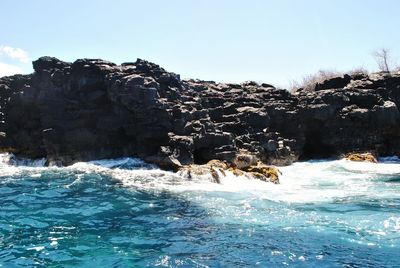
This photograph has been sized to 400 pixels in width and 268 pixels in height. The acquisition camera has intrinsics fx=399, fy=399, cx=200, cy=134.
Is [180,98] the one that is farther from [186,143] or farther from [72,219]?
[72,219]

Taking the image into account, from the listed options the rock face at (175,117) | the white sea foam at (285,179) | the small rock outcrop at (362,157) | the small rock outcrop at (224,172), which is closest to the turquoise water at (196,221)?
the white sea foam at (285,179)

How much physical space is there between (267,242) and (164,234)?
3905 mm

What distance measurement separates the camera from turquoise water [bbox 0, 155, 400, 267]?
41.6 feet

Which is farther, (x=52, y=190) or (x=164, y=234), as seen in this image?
(x=52, y=190)

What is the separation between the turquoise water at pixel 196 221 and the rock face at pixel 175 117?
20.9ft

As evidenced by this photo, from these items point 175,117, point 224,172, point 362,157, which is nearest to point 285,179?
point 224,172

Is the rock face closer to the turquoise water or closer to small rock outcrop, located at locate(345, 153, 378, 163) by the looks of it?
small rock outcrop, located at locate(345, 153, 378, 163)

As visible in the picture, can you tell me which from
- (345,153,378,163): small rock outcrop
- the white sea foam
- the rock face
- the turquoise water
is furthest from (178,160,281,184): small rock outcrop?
(345,153,378,163): small rock outcrop

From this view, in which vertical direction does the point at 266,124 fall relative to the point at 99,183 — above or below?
above

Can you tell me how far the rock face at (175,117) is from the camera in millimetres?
33875

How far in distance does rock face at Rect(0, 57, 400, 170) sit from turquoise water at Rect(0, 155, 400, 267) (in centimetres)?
638

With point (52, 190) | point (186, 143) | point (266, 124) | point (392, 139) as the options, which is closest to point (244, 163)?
point (186, 143)

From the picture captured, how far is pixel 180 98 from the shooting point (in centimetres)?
3728

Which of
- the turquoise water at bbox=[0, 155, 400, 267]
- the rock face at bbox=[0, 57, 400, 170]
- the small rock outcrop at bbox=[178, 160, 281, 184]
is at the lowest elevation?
the turquoise water at bbox=[0, 155, 400, 267]
